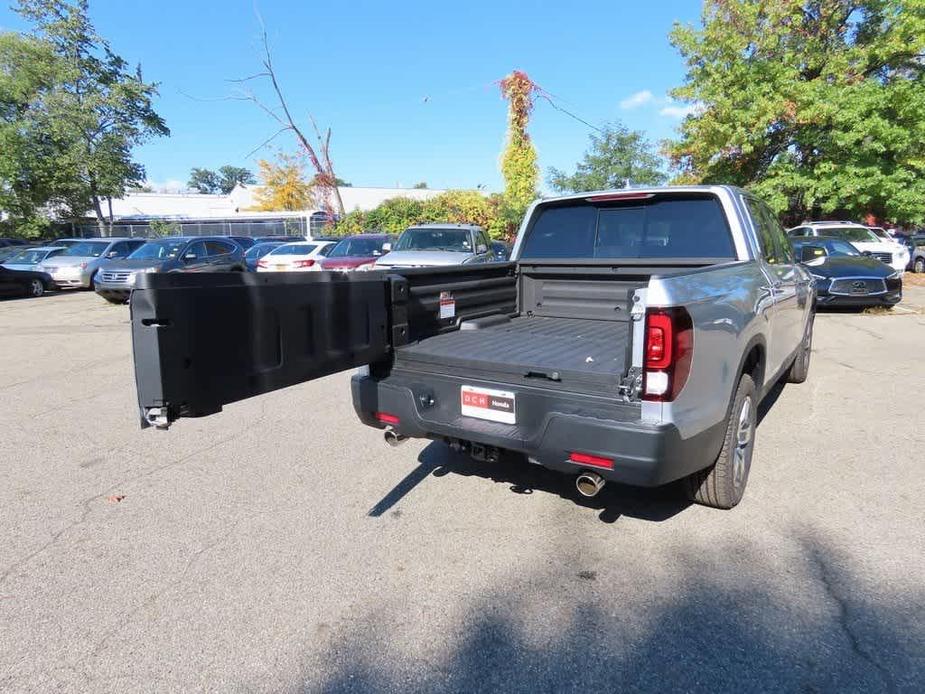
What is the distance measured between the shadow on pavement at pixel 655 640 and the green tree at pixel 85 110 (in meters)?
35.3

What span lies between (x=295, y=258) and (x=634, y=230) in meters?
12.2

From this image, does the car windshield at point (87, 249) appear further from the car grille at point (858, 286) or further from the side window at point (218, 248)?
the car grille at point (858, 286)

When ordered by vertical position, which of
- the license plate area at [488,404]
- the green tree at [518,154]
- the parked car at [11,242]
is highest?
the green tree at [518,154]

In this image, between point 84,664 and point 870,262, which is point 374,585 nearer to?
point 84,664

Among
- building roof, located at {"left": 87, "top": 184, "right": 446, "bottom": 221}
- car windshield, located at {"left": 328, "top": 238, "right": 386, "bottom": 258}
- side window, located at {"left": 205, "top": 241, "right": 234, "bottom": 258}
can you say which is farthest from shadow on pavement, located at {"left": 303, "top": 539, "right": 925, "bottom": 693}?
building roof, located at {"left": 87, "top": 184, "right": 446, "bottom": 221}

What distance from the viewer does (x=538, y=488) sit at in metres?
3.98

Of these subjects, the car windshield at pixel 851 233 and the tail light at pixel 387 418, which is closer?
the tail light at pixel 387 418

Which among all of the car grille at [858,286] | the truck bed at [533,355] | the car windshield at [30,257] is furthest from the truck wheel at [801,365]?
the car windshield at [30,257]

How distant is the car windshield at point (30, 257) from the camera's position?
19.8 meters

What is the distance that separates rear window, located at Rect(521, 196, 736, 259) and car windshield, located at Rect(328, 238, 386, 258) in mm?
9711

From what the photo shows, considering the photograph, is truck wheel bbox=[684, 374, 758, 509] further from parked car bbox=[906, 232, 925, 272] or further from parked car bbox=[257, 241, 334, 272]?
parked car bbox=[906, 232, 925, 272]

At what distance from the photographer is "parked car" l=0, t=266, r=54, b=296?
54.9 ft

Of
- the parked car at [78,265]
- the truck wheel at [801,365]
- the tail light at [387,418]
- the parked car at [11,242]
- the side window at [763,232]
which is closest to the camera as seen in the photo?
the tail light at [387,418]

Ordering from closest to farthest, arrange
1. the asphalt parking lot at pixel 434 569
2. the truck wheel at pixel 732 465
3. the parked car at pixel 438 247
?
the asphalt parking lot at pixel 434 569, the truck wheel at pixel 732 465, the parked car at pixel 438 247
